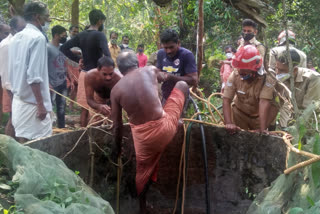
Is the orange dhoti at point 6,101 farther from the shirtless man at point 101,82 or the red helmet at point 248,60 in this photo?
the red helmet at point 248,60

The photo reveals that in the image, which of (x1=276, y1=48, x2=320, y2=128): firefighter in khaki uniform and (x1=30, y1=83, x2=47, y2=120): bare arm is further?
(x1=276, y1=48, x2=320, y2=128): firefighter in khaki uniform

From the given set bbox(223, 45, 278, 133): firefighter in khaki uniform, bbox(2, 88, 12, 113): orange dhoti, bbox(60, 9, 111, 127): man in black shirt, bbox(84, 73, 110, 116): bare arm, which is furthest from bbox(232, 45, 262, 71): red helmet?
bbox(2, 88, 12, 113): orange dhoti

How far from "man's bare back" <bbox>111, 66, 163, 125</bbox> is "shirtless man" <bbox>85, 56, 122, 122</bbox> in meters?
0.96

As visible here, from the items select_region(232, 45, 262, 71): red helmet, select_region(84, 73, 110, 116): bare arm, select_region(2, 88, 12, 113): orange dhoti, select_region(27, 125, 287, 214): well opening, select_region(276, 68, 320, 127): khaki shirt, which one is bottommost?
select_region(27, 125, 287, 214): well opening

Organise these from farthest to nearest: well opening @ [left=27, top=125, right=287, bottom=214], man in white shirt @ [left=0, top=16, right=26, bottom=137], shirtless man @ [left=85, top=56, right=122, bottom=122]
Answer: man in white shirt @ [left=0, top=16, right=26, bottom=137] → shirtless man @ [left=85, top=56, right=122, bottom=122] → well opening @ [left=27, top=125, right=287, bottom=214]

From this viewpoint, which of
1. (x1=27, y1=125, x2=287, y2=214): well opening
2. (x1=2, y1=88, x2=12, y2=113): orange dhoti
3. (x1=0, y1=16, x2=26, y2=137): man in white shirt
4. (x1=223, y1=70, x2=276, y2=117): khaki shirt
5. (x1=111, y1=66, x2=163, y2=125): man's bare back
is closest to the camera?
(x1=111, y1=66, x2=163, y2=125): man's bare back

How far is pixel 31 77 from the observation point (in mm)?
3988

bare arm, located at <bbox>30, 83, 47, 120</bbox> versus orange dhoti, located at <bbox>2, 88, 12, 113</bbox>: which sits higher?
bare arm, located at <bbox>30, 83, 47, 120</bbox>

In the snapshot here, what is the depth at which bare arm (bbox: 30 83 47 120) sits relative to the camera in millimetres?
4031

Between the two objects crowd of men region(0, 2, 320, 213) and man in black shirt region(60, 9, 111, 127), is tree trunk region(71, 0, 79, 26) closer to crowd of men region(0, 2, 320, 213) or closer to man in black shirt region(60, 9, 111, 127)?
man in black shirt region(60, 9, 111, 127)

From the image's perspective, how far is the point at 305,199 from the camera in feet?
8.62

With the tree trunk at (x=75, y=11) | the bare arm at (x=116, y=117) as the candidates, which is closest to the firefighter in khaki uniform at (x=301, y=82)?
the bare arm at (x=116, y=117)

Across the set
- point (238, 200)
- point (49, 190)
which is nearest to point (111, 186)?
point (238, 200)

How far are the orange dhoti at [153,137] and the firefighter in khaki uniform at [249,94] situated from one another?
0.70 metres
